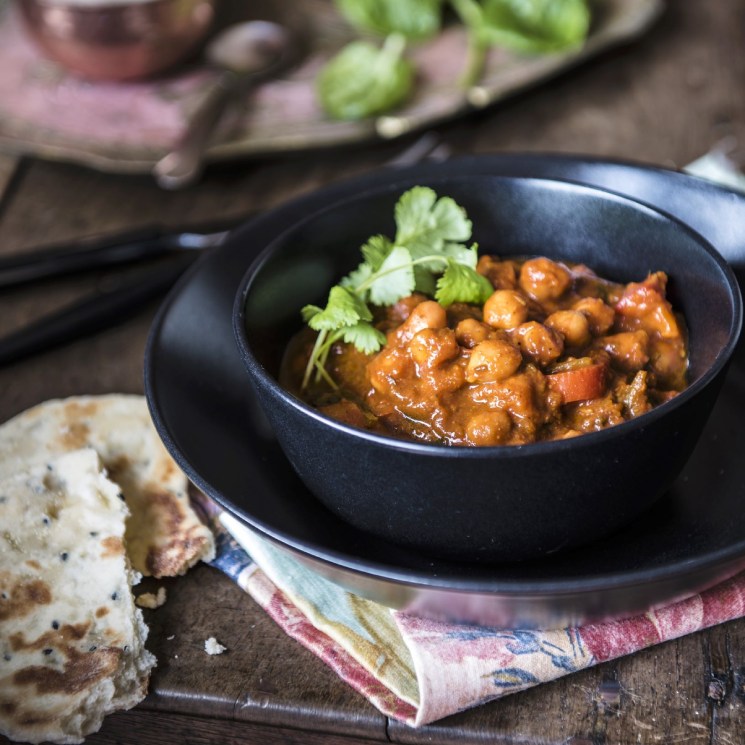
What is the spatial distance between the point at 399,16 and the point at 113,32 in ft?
3.57

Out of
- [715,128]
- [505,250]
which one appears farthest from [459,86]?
[505,250]

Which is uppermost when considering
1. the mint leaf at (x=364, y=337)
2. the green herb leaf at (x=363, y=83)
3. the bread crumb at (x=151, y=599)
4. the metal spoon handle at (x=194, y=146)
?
the mint leaf at (x=364, y=337)

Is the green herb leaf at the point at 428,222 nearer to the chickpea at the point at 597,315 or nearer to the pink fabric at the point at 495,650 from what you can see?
the chickpea at the point at 597,315

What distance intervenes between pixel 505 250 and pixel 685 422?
77 centimetres

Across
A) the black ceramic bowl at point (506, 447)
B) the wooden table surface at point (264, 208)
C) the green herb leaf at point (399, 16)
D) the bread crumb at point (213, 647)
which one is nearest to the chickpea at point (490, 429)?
the black ceramic bowl at point (506, 447)

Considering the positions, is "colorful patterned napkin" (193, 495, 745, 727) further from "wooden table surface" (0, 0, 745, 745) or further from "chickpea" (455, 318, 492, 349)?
"chickpea" (455, 318, 492, 349)

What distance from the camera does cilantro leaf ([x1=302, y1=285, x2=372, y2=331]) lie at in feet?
6.29

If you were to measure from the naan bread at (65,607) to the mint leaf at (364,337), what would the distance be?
57cm

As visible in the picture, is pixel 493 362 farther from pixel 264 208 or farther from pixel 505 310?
pixel 264 208

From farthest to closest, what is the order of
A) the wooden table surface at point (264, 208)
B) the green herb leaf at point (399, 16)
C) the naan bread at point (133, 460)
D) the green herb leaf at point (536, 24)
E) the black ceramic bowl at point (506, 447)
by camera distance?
the green herb leaf at point (399, 16), the green herb leaf at point (536, 24), the naan bread at point (133, 460), the wooden table surface at point (264, 208), the black ceramic bowl at point (506, 447)

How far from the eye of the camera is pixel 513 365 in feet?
5.82

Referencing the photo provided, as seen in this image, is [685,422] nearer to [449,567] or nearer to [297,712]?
[449,567]

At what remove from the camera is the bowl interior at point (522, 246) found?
200 centimetres

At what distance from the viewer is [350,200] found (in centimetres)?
221
